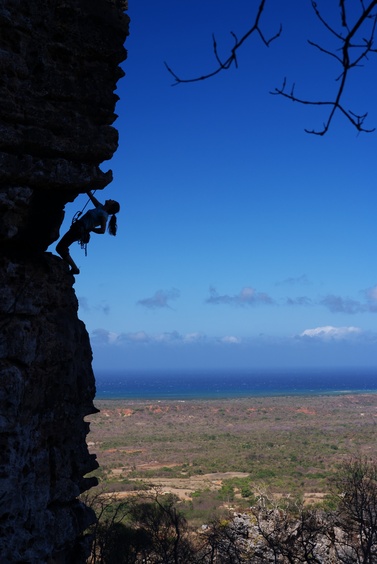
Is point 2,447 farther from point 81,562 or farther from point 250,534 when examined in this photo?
point 250,534

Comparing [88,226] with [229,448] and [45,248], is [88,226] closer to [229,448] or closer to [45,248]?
[45,248]

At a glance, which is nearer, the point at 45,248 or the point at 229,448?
the point at 45,248

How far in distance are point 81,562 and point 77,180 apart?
450 cm

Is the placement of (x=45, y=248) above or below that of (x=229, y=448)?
above

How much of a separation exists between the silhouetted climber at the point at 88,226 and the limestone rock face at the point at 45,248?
0.77ft

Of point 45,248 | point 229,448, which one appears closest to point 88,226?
point 45,248

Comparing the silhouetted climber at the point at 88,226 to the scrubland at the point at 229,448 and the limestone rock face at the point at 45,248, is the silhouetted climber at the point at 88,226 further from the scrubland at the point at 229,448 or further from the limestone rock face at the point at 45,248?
the scrubland at the point at 229,448

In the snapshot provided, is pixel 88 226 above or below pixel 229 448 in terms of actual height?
above

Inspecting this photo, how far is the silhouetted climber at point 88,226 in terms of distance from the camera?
22.4 feet

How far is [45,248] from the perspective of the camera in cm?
685

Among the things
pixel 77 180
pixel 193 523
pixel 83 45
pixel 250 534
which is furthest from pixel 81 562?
pixel 193 523

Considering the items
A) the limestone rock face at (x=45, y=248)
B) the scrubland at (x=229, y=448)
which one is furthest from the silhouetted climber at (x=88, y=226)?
the scrubland at (x=229, y=448)

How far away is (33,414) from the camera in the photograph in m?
6.00

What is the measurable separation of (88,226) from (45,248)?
59 cm
